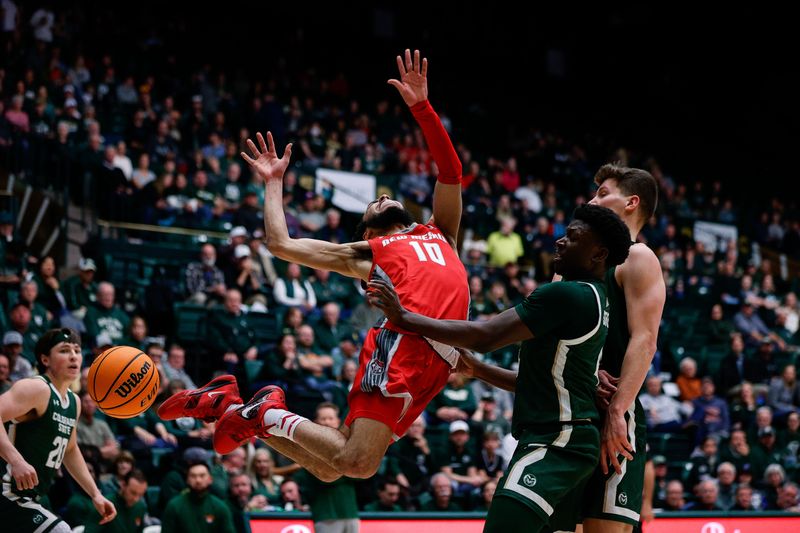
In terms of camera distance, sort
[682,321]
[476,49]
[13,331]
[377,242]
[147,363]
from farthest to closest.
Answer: [476,49] < [682,321] < [13,331] < [147,363] < [377,242]

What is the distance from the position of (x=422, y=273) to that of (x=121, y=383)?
1941 millimetres

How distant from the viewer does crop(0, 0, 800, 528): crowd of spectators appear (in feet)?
33.1

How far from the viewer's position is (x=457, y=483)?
35.4ft

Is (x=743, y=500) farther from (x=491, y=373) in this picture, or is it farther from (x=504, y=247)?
(x=491, y=373)

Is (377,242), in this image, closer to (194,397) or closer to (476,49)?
(194,397)

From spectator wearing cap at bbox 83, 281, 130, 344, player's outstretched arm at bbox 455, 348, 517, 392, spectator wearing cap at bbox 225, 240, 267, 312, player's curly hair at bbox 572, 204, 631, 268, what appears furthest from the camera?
spectator wearing cap at bbox 225, 240, 267, 312

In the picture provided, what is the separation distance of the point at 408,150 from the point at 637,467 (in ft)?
49.0

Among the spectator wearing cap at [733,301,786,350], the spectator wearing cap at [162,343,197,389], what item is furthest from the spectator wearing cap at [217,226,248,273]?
the spectator wearing cap at [733,301,786,350]

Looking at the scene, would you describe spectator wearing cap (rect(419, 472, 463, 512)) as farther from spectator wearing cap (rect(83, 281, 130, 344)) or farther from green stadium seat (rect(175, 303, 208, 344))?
spectator wearing cap (rect(83, 281, 130, 344))

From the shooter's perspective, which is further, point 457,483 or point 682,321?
point 682,321

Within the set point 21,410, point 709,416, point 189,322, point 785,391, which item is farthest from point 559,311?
point 785,391

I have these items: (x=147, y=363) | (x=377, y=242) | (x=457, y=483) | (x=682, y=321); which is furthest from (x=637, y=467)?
(x=682, y=321)

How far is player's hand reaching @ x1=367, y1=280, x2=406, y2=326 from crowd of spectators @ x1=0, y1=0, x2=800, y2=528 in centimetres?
382

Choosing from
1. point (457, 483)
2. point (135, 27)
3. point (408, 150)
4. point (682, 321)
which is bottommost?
point (457, 483)
